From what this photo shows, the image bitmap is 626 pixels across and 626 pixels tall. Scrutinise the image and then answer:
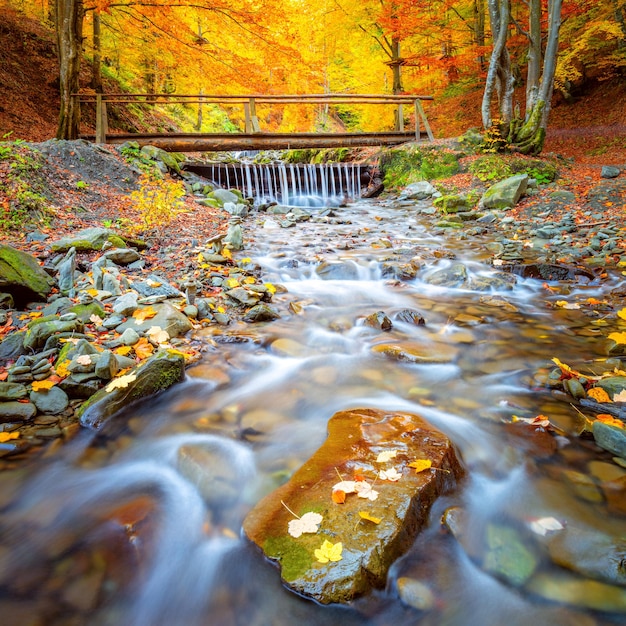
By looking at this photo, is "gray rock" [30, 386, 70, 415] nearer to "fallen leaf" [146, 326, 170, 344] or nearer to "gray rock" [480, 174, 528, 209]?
"fallen leaf" [146, 326, 170, 344]

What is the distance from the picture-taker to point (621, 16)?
14.0 m

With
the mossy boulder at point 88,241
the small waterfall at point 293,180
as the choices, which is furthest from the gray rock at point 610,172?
the mossy boulder at point 88,241

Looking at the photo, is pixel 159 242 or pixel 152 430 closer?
pixel 152 430

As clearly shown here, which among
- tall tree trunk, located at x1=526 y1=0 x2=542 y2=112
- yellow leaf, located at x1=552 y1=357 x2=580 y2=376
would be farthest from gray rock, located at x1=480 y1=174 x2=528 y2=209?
yellow leaf, located at x1=552 y1=357 x2=580 y2=376

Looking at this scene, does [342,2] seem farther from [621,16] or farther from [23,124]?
[23,124]

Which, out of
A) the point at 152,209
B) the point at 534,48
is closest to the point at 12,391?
the point at 152,209

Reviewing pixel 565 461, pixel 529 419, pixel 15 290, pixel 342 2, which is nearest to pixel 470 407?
pixel 529 419

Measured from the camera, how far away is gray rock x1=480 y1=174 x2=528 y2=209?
9375 millimetres

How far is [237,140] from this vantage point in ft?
40.7

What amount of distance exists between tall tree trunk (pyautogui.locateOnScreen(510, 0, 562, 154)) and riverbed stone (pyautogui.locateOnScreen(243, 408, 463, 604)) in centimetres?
1173

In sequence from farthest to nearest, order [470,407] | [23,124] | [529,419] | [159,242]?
1. [23,124]
2. [159,242]
3. [470,407]
4. [529,419]

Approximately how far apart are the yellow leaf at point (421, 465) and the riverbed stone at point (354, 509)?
0.02m

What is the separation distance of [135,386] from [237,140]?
11.1 m

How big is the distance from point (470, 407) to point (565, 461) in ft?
2.42
